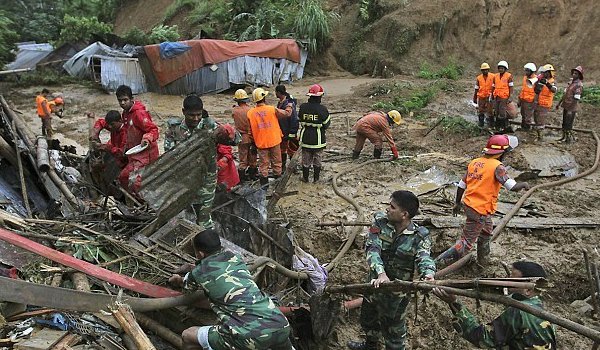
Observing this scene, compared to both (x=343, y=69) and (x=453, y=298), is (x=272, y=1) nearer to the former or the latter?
(x=343, y=69)

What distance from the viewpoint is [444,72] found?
1856cm

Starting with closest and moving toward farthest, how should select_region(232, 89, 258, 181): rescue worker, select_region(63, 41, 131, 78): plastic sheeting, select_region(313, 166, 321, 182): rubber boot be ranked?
1. select_region(232, 89, 258, 181): rescue worker
2. select_region(313, 166, 321, 182): rubber boot
3. select_region(63, 41, 131, 78): plastic sheeting

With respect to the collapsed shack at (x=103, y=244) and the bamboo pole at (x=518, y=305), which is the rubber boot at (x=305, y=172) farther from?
the bamboo pole at (x=518, y=305)

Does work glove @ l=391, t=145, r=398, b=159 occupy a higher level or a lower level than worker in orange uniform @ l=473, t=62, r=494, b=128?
lower

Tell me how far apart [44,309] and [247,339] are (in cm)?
150

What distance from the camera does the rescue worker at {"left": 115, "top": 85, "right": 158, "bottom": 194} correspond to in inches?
225

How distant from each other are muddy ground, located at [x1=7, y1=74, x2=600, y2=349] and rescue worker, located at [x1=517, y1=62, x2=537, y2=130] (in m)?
0.34

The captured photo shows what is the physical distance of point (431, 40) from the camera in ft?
65.9

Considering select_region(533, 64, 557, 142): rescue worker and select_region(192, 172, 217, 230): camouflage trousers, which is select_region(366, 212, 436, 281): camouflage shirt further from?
select_region(533, 64, 557, 142): rescue worker

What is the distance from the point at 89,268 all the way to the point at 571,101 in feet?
33.0

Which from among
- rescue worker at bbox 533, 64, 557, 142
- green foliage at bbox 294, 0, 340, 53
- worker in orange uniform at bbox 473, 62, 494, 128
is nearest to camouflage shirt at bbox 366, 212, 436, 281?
rescue worker at bbox 533, 64, 557, 142

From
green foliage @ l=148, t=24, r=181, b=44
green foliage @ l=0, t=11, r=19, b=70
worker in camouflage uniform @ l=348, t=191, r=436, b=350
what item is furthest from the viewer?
green foliage @ l=148, t=24, r=181, b=44

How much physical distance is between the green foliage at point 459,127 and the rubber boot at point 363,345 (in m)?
7.77

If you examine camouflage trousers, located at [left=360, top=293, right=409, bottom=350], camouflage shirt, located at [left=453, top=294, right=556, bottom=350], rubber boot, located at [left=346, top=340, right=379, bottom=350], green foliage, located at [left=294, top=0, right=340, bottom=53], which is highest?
green foliage, located at [left=294, top=0, right=340, bottom=53]
